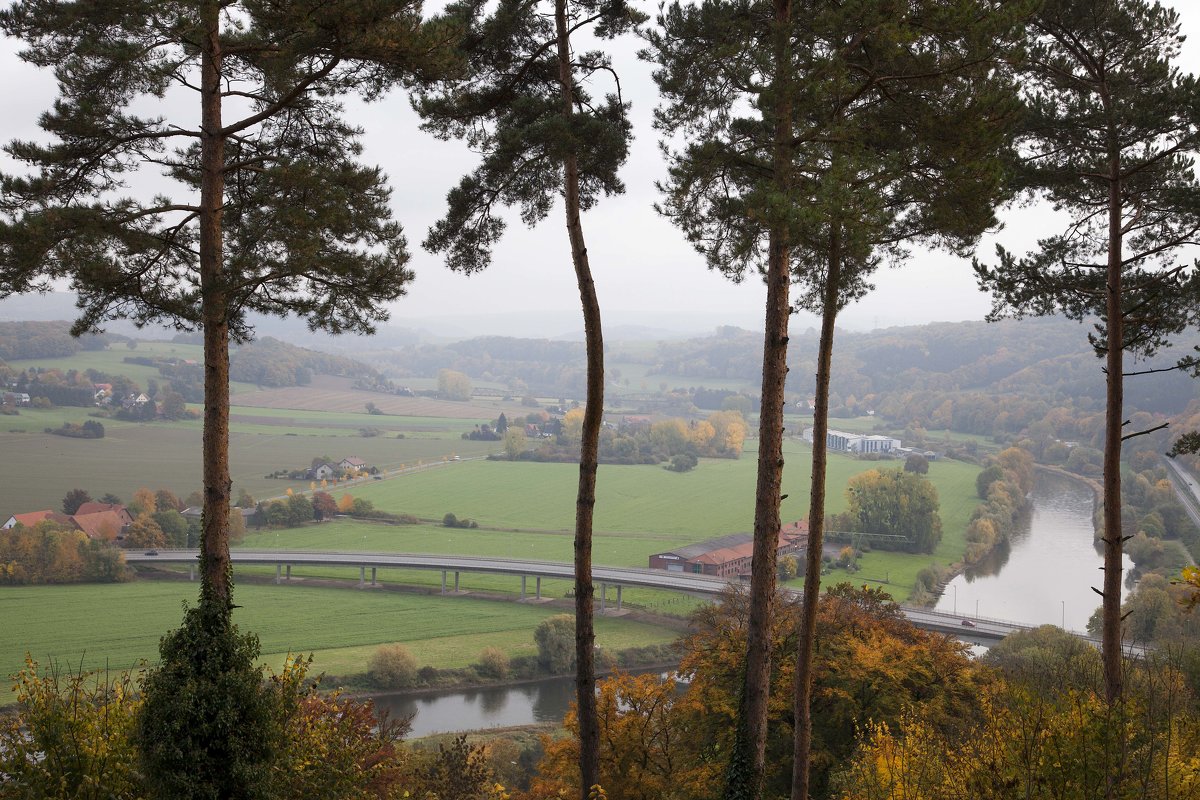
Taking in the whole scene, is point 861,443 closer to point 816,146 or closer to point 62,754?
point 816,146

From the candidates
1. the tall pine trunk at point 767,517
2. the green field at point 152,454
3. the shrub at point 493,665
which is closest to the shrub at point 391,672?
the shrub at point 493,665

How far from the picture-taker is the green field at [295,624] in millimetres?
32750

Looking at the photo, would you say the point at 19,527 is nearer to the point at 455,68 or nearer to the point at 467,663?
the point at 467,663

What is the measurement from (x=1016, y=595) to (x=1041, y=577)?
367 centimetres

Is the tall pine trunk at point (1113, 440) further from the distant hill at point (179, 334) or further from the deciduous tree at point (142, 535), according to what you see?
the deciduous tree at point (142, 535)

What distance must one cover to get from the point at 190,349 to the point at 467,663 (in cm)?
5959

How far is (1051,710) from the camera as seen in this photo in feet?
21.6

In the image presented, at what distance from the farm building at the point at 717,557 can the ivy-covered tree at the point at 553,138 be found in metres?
36.5

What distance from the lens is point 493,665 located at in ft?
104

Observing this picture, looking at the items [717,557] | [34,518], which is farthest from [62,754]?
[34,518]

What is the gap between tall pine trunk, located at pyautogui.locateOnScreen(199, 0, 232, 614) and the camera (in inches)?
283

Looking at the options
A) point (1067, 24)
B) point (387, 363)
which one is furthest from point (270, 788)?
point (387, 363)

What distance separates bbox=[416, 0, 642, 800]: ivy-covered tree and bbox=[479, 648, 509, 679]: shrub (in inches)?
949

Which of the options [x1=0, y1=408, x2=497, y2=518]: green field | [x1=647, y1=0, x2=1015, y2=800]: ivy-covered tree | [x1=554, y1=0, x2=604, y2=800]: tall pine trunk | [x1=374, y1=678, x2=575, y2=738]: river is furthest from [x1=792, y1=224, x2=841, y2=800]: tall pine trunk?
[x1=0, y1=408, x2=497, y2=518]: green field
